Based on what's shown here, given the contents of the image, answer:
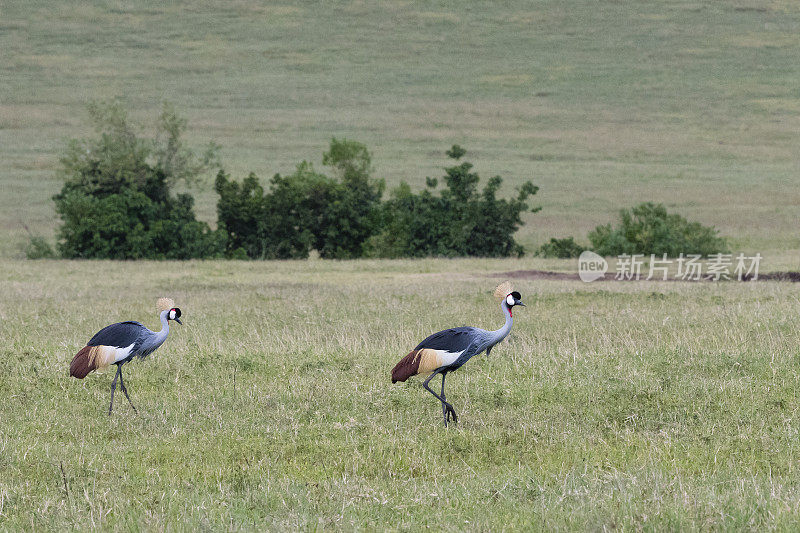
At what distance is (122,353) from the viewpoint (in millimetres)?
9812

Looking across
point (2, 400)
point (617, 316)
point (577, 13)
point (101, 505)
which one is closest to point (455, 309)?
point (617, 316)

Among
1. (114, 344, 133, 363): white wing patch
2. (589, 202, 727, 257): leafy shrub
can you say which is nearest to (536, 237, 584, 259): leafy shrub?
(589, 202, 727, 257): leafy shrub

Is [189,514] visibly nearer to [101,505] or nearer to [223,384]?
[101,505]

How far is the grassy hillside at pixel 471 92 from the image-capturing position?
93.9 meters

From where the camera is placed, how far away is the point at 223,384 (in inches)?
480

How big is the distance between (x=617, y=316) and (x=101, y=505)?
13.4 m

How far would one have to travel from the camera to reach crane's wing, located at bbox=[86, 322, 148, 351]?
32.3ft

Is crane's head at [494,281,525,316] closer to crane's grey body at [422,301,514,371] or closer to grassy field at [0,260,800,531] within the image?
crane's grey body at [422,301,514,371]

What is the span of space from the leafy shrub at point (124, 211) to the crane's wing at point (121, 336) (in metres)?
35.4

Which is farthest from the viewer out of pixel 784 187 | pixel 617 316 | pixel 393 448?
pixel 784 187

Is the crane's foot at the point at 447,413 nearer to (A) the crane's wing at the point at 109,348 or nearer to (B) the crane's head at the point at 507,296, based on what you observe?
(B) the crane's head at the point at 507,296

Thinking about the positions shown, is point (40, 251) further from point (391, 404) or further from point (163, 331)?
point (163, 331)

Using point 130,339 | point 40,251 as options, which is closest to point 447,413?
point 130,339

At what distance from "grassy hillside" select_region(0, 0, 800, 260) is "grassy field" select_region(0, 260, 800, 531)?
41490 millimetres
